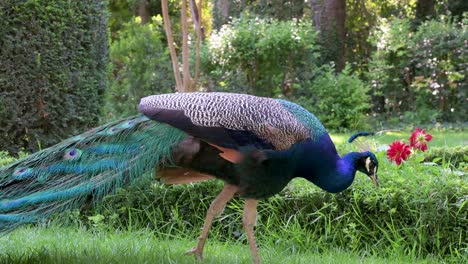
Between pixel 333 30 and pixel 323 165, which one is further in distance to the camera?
pixel 333 30

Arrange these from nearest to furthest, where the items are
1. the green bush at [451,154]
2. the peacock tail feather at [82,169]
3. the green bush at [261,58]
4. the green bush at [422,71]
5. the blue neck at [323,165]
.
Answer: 1. the peacock tail feather at [82,169]
2. the blue neck at [323,165]
3. the green bush at [451,154]
4. the green bush at [261,58]
5. the green bush at [422,71]

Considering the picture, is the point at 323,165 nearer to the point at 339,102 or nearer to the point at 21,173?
the point at 21,173

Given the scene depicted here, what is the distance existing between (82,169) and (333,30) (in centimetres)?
1183

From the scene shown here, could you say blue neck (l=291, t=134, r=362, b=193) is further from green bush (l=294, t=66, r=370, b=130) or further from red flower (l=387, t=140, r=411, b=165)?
green bush (l=294, t=66, r=370, b=130)

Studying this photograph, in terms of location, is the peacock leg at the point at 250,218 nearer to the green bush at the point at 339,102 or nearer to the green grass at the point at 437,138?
the green grass at the point at 437,138

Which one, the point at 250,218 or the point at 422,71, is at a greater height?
the point at 250,218

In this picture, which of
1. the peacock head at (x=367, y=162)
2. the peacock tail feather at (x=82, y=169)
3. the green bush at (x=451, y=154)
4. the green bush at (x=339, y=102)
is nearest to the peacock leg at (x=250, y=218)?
the peacock tail feather at (x=82, y=169)

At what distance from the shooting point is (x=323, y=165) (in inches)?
146

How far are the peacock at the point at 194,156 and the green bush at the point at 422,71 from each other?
9893 millimetres

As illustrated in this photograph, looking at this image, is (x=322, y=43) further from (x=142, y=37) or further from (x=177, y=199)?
(x=177, y=199)

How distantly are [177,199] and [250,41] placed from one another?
8053mm

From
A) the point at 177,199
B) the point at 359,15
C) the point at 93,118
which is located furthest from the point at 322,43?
the point at 177,199

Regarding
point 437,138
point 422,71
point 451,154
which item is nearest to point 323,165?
point 451,154

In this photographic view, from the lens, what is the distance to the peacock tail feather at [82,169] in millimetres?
3510
